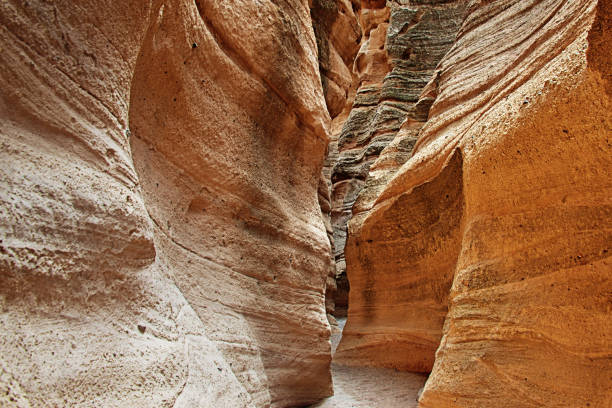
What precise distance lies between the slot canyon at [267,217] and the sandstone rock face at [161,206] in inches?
0.5

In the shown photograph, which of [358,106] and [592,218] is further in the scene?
[358,106]

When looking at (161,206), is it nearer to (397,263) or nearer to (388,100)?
(397,263)

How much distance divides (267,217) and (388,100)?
22.3 ft

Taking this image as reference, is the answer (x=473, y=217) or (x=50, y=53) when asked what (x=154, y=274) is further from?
(x=473, y=217)

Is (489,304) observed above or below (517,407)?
above

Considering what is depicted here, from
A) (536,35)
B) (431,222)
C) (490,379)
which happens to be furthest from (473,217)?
(536,35)

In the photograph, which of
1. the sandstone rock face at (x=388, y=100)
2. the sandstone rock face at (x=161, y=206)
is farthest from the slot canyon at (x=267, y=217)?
the sandstone rock face at (x=388, y=100)

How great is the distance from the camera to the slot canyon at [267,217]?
182cm

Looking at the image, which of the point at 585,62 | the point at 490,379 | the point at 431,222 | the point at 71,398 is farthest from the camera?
the point at 431,222

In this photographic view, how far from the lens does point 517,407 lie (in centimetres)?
270

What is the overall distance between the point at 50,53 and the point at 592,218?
10.1ft

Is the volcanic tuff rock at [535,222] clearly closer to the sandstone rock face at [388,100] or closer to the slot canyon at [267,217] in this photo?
the slot canyon at [267,217]

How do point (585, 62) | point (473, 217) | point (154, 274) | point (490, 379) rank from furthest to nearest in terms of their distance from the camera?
point (473, 217) → point (490, 379) → point (585, 62) → point (154, 274)

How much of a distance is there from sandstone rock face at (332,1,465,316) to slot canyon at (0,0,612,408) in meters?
1.43
